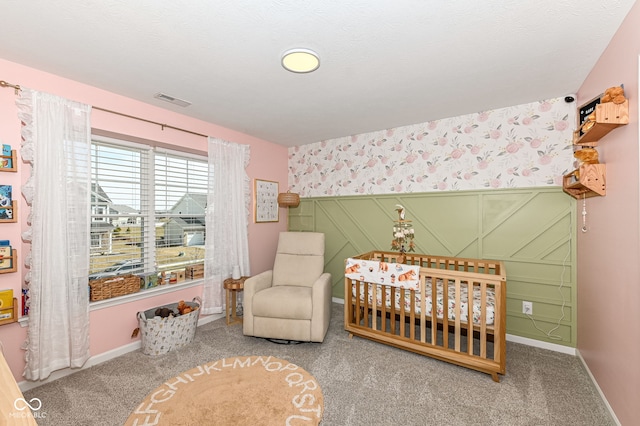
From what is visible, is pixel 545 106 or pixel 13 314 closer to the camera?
pixel 13 314

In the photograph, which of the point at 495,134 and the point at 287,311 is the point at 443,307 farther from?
the point at 495,134

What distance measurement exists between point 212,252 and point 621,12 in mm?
3787

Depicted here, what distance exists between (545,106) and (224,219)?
3.66m

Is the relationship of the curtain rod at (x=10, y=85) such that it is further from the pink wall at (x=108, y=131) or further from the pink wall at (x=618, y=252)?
the pink wall at (x=618, y=252)

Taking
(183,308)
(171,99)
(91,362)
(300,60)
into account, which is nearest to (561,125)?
(300,60)

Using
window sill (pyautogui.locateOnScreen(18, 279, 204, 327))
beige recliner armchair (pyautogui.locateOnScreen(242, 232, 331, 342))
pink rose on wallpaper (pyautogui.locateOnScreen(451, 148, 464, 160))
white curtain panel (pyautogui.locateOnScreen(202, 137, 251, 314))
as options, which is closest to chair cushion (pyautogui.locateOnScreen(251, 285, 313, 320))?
beige recliner armchair (pyautogui.locateOnScreen(242, 232, 331, 342))

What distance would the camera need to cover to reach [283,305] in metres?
2.71

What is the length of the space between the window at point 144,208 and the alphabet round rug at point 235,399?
1.51 metres

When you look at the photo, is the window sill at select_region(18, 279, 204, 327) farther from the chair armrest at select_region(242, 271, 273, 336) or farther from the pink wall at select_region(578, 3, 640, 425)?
the pink wall at select_region(578, 3, 640, 425)

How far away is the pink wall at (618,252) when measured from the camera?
1.51 m

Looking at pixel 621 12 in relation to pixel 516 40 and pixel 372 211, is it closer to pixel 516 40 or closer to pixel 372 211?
pixel 516 40

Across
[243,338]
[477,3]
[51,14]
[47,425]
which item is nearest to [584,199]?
[477,3]

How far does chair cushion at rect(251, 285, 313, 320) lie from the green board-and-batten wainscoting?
1.48 meters

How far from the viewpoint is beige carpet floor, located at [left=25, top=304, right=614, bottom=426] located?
1804 millimetres
